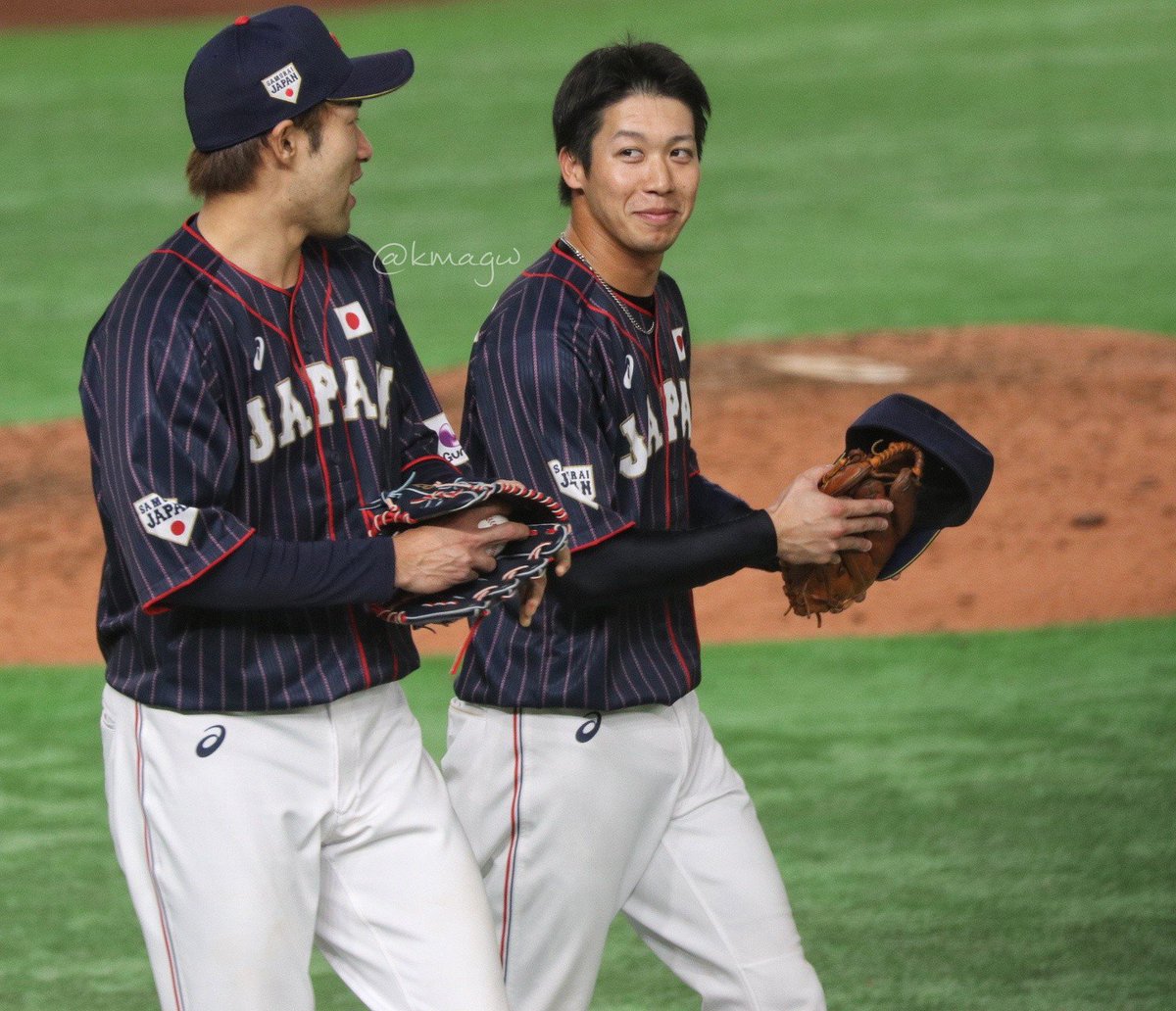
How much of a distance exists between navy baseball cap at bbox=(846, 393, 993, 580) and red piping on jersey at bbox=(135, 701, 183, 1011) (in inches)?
53.7

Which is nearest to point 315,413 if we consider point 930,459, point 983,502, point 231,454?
point 231,454

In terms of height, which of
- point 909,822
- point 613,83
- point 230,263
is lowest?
point 909,822

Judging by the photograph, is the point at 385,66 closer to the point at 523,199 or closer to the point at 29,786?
the point at 29,786

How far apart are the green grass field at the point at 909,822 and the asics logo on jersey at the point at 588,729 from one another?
1.34 m

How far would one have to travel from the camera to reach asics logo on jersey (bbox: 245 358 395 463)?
10.2 ft

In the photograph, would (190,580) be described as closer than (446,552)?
Yes

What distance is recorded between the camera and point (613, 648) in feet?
11.5

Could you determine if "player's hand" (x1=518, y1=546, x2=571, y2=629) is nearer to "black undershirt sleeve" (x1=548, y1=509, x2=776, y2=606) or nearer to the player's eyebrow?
"black undershirt sleeve" (x1=548, y1=509, x2=776, y2=606)

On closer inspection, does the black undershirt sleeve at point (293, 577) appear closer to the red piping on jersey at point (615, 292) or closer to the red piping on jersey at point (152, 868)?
the red piping on jersey at point (152, 868)

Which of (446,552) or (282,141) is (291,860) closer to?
(446,552)

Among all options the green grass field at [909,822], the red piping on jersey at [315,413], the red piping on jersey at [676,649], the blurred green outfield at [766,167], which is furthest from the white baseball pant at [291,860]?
the blurred green outfield at [766,167]

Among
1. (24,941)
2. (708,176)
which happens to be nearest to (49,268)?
(708,176)

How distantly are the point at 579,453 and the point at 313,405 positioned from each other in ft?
1.52

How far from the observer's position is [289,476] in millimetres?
3164
